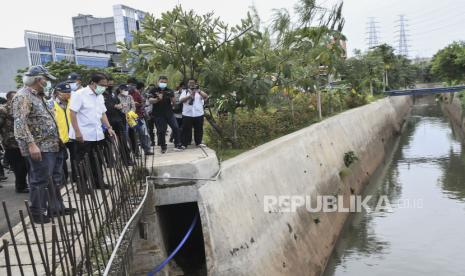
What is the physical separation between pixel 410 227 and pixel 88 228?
327 inches

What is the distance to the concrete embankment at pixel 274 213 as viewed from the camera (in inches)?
231

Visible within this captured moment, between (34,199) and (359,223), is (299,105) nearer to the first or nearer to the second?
(359,223)

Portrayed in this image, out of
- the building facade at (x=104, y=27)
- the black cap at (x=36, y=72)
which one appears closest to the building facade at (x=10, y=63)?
the building facade at (x=104, y=27)

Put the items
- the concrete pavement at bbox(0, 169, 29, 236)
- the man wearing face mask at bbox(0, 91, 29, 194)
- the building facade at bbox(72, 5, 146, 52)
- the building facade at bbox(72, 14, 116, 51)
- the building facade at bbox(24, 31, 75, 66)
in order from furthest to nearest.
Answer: the building facade at bbox(72, 14, 116, 51)
the building facade at bbox(72, 5, 146, 52)
the building facade at bbox(24, 31, 75, 66)
the man wearing face mask at bbox(0, 91, 29, 194)
the concrete pavement at bbox(0, 169, 29, 236)

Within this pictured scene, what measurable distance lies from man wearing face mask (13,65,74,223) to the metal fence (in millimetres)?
298

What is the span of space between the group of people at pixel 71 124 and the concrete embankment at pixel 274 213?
4.74 feet

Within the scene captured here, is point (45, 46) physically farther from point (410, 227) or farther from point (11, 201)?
point (410, 227)

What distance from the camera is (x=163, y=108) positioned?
823 cm

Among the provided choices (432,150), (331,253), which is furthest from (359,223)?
(432,150)

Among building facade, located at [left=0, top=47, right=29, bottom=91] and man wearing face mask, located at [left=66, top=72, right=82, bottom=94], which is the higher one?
building facade, located at [left=0, top=47, right=29, bottom=91]

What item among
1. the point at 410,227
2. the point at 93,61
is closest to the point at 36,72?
the point at 410,227

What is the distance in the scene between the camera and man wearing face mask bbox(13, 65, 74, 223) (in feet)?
15.1

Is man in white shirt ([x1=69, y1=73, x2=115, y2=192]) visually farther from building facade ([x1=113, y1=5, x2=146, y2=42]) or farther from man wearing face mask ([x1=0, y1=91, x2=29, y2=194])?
building facade ([x1=113, y1=5, x2=146, y2=42])

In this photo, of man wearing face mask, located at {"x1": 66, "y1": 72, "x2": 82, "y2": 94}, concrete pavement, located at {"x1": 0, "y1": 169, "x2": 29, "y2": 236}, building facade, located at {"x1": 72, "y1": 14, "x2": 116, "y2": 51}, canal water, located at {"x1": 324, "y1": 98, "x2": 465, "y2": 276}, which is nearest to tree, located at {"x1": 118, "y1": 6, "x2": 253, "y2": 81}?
man wearing face mask, located at {"x1": 66, "y1": 72, "x2": 82, "y2": 94}
